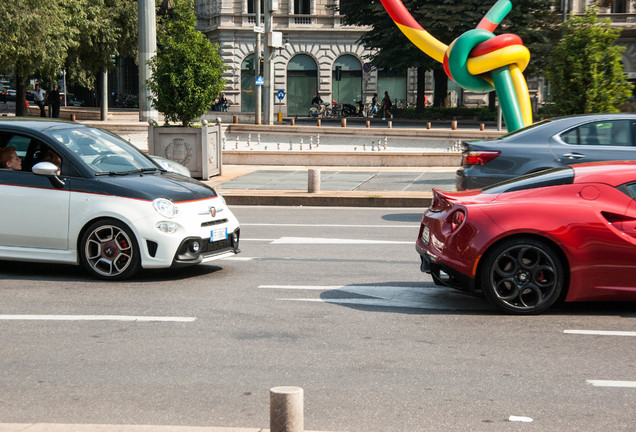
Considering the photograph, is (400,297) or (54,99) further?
(54,99)

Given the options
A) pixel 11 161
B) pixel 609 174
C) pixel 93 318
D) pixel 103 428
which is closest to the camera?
pixel 103 428

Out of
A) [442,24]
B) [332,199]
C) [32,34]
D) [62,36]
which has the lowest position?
[332,199]

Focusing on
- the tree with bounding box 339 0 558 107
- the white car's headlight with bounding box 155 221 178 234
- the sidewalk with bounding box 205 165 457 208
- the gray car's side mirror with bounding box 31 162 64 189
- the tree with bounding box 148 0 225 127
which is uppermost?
the tree with bounding box 339 0 558 107

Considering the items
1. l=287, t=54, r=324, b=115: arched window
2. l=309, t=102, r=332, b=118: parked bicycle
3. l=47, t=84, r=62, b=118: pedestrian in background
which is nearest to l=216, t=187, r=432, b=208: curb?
l=47, t=84, r=62, b=118: pedestrian in background

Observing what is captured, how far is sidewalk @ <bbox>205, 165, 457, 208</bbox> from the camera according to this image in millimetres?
16875

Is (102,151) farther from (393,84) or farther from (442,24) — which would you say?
(393,84)

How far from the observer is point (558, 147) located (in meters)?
12.4

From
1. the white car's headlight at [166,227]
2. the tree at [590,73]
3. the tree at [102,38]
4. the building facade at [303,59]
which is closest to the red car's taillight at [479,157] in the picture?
the white car's headlight at [166,227]

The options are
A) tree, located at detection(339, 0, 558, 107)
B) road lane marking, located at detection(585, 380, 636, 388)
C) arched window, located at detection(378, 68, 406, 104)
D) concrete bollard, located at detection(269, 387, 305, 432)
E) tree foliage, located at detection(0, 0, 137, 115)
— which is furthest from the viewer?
arched window, located at detection(378, 68, 406, 104)

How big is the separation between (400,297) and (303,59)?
2276 inches

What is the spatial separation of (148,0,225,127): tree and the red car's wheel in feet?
42.0

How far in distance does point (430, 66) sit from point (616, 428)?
Answer: 44.6 metres

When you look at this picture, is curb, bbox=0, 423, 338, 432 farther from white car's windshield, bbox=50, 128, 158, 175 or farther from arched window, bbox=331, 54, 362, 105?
arched window, bbox=331, 54, 362, 105

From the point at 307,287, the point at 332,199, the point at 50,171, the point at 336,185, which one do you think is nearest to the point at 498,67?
the point at 336,185
